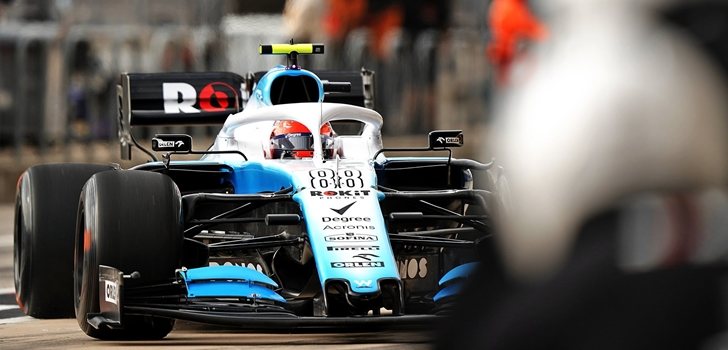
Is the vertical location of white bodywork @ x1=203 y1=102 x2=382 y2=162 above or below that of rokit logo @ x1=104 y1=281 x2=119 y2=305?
above

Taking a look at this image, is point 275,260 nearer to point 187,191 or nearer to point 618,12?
point 187,191

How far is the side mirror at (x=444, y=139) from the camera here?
28.0 ft

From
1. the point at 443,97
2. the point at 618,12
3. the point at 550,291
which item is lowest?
the point at 443,97

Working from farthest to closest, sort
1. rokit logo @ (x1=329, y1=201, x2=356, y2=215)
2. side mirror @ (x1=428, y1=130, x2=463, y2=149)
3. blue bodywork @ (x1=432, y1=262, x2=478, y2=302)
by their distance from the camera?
side mirror @ (x1=428, y1=130, x2=463, y2=149), rokit logo @ (x1=329, y1=201, x2=356, y2=215), blue bodywork @ (x1=432, y1=262, x2=478, y2=302)

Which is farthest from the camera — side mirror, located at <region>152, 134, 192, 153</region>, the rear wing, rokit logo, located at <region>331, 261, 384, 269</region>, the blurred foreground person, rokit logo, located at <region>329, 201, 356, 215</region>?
the rear wing

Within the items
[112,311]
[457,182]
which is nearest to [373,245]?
[112,311]

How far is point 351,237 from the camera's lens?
7.32 metres

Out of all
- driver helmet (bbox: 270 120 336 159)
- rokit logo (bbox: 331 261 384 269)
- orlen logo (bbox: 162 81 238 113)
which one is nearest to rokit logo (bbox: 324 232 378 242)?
rokit logo (bbox: 331 261 384 269)

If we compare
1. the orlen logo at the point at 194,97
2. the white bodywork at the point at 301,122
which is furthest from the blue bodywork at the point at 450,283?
the orlen logo at the point at 194,97

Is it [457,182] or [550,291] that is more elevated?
[550,291]

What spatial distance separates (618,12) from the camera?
193cm

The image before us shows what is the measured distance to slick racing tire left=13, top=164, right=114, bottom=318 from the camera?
8.68m

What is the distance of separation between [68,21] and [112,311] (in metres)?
13.5

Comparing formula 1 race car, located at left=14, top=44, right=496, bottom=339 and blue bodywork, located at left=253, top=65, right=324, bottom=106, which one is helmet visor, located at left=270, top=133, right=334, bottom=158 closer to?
formula 1 race car, located at left=14, top=44, right=496, bottom=339
